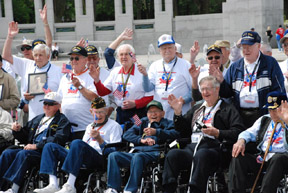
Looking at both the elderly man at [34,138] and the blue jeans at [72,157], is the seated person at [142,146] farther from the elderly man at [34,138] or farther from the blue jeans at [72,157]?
the elderly man at [34,138]

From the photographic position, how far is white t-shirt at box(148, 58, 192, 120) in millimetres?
7312

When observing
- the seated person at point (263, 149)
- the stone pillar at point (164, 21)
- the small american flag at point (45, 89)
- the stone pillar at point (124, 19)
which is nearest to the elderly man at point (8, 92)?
the small american flag at point (45, 89)

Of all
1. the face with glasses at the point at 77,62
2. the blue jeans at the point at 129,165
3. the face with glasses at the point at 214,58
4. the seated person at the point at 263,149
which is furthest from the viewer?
the face with glasses at the point at 77,62

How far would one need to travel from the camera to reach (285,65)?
7.59 m

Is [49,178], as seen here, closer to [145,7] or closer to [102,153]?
[102,153]

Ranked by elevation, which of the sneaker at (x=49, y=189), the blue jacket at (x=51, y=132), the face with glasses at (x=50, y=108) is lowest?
the sneaker at (x=49, y=189)

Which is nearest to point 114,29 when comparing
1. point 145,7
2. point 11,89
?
point 145,7

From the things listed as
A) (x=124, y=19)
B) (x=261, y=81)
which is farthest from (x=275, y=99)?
(x=124, y=19)

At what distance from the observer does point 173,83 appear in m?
7.32

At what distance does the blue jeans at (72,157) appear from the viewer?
659 centimetres

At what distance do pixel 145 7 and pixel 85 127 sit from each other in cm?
3369

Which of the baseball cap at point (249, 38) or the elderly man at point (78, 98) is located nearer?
the baseball cap at point (249, 38)

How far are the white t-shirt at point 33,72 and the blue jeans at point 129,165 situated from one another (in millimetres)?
2091

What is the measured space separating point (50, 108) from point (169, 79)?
1.69 metres
